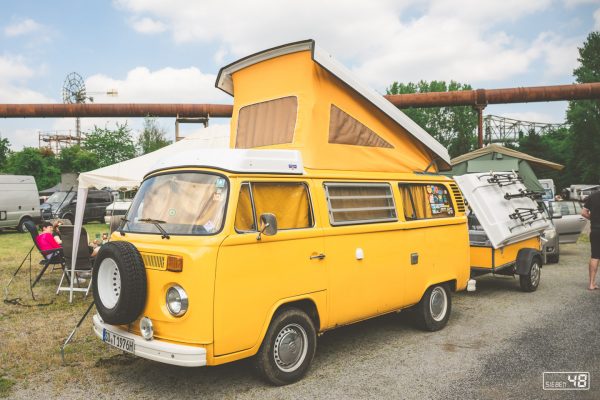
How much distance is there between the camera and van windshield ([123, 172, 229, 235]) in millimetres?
4645

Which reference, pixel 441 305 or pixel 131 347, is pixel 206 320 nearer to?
pixel 131 347

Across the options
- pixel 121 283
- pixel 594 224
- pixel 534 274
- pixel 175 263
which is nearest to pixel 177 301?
pixel 175 263

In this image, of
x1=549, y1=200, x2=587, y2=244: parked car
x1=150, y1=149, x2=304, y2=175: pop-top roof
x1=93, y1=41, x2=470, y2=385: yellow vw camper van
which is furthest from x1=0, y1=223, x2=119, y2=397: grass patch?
x1=549, y1=200, x2=587, y2=244: parked car

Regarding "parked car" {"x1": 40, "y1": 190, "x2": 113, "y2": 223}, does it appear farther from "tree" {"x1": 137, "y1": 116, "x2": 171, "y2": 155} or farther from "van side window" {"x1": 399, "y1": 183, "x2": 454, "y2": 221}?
"van side window" {"x1": 399, "y1": 183, "x2": 454, "y2": 221}

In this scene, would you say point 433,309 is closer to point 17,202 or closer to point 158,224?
point 158,224

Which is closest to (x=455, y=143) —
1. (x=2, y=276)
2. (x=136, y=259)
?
(x=2, y=276)

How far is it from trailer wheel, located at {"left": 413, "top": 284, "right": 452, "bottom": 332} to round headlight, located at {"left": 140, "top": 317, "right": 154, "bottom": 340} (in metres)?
3.85

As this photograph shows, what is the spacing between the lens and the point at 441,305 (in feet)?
23.6

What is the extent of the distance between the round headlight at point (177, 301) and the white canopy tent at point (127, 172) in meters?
5.21

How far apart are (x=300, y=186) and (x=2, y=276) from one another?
31.0 feet

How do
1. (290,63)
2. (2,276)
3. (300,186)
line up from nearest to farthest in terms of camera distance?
(300,186) → (290,63) → (2,276)

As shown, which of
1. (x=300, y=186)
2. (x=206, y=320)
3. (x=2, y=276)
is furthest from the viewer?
(x=2, y=276)

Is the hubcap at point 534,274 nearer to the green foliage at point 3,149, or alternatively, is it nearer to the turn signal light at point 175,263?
the turn signal light at point 175,263

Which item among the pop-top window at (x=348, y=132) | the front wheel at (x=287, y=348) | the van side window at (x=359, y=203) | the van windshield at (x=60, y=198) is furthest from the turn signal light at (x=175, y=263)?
the van windshield at (x=60, y=198)
